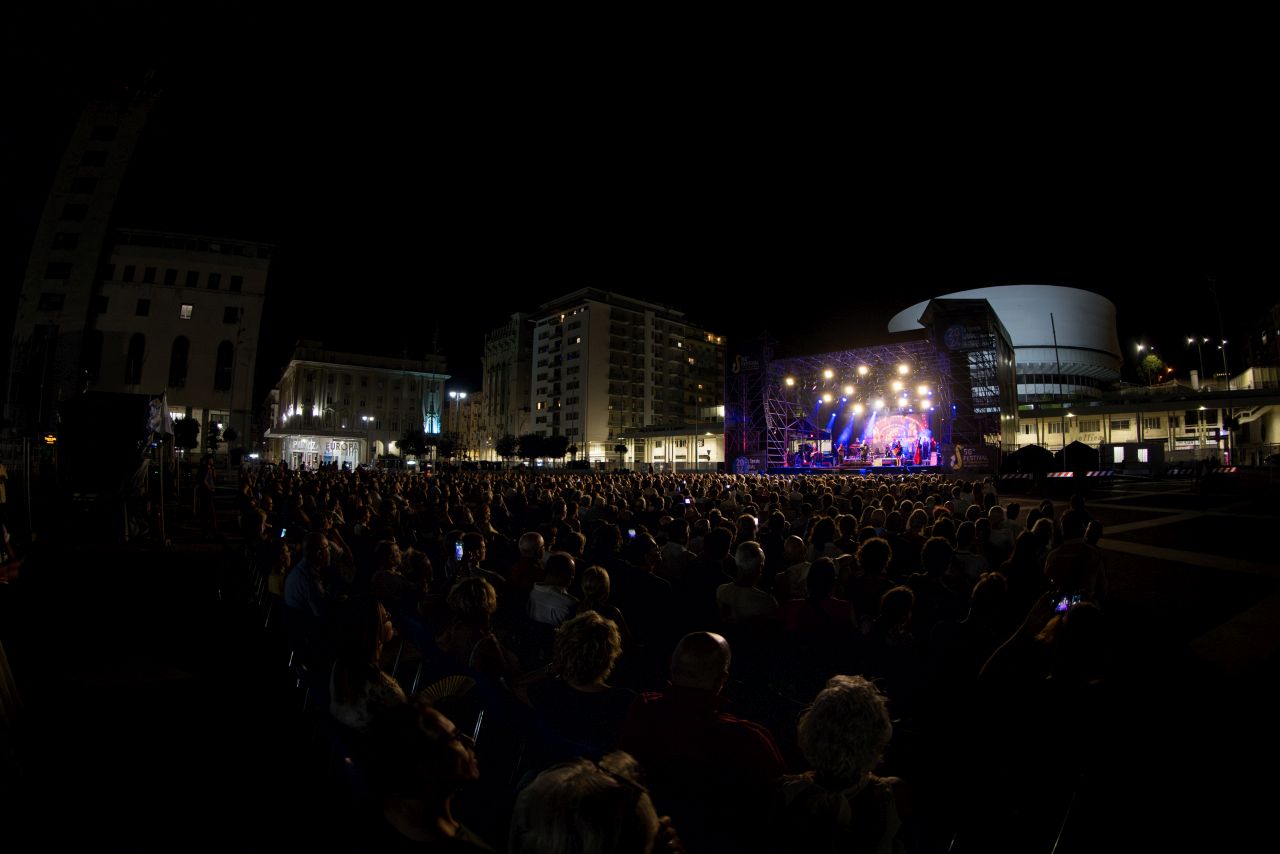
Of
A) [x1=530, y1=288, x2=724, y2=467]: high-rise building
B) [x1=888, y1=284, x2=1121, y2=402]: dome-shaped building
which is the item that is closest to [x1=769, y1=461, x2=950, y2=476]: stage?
[x1=530, y1=288, x2=724, y2=467]: high-rise building

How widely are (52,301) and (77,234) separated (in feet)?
8.57

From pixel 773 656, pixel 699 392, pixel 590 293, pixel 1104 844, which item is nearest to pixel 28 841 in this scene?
pixel 773 656

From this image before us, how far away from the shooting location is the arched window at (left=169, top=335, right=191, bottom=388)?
143 ft

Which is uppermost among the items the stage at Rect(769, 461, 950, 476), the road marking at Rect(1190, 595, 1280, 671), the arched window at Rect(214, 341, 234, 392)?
the arched window at Rect(214, 341, 234, 392)

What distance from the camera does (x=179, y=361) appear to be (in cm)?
4412

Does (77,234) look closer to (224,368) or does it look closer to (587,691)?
(224,368)

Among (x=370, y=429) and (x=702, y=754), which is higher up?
(x=370, y=429)

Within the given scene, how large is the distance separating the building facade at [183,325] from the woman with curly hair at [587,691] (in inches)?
1865

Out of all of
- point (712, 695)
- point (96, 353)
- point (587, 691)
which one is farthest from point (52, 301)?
point (96, 353)

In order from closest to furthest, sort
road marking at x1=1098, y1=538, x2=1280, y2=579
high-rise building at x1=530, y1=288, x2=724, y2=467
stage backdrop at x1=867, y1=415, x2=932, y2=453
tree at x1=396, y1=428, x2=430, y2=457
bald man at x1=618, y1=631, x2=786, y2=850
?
bald man at x1=618, y1=631, x2=786, y2=850 < road marking at x1=1098, y1=538, x2=1280, y2=579 < stage backdrop at x1=867, y1=415, x2=932, y2=453 < tree at x1=396, y1=428, x2=430, y2=457 < high-rise building at x1=530, y1=288, x2=724, y2=467

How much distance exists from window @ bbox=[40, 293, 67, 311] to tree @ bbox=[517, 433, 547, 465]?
50.4 m

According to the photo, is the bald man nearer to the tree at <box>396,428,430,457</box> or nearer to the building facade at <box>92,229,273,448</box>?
the building facade at <box>92,229,273,448</box>

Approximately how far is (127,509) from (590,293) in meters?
76.6

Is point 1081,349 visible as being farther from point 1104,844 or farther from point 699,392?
point 1104,844
